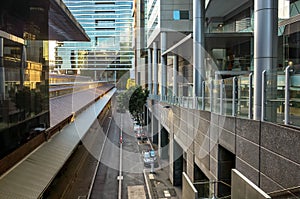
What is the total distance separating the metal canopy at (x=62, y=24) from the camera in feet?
31.9

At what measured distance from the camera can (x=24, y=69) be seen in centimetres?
Result: 907

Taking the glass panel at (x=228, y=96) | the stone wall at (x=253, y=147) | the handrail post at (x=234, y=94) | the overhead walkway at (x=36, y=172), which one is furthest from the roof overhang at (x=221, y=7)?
the overhead walkway at (x=36, y=172)

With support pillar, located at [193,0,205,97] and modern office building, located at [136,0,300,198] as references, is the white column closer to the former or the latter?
modern office building, located at [136,0,300,198]

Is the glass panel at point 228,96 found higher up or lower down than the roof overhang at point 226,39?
lower down

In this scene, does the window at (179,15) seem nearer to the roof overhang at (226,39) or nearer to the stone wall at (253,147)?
the roof overhang at (226,39)

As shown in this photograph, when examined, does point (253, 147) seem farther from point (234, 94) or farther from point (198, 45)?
point (198, 45)

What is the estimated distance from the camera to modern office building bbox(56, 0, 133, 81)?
9288cm

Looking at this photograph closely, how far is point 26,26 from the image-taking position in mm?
9406

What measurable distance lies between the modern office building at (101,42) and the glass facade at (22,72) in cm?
8228

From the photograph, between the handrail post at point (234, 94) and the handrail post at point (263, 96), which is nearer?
the handrail post at point (263, 96)

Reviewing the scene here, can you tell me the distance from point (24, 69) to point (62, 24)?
3.89 m

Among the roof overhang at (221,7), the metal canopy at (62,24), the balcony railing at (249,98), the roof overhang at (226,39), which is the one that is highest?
the roof overhang at (221,7)

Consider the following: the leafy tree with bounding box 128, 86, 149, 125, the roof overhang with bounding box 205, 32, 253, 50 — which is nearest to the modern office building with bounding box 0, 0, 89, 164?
the roof overhang with bounding box 205, 32, 253, 50

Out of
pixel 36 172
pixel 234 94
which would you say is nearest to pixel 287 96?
pixel 234 94
